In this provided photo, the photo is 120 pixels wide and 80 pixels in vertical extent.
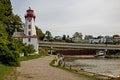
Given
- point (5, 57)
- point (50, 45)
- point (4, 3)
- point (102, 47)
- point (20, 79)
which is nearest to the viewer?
point (20, 79)

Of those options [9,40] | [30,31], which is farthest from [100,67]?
[30,31]

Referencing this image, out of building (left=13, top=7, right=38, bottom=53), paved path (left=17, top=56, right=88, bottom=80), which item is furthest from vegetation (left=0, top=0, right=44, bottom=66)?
paved path (left=17, top=56, right=88, bottom=80)

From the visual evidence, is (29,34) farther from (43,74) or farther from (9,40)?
(43,74)

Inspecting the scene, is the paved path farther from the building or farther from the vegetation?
the building

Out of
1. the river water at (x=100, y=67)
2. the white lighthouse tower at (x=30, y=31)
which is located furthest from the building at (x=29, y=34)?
the river water at (x=100, y=67)

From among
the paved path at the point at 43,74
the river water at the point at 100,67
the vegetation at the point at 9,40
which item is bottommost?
the river water at the point at 100,67

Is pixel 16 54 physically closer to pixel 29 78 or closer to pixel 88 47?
pixel 29 78

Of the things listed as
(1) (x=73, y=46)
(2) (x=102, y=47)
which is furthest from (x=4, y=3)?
(2) (x=102, y=47)

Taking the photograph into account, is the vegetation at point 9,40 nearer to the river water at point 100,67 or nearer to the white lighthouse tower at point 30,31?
the white lighthouse tower at point 30,31

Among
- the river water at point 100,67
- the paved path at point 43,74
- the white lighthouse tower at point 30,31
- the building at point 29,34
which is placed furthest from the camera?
the building at point 29,34

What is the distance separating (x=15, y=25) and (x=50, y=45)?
98.8 feet

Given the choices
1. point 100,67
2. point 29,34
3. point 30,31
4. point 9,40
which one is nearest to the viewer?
point 100,67

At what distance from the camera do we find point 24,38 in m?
104

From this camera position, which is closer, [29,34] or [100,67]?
[100,67]
